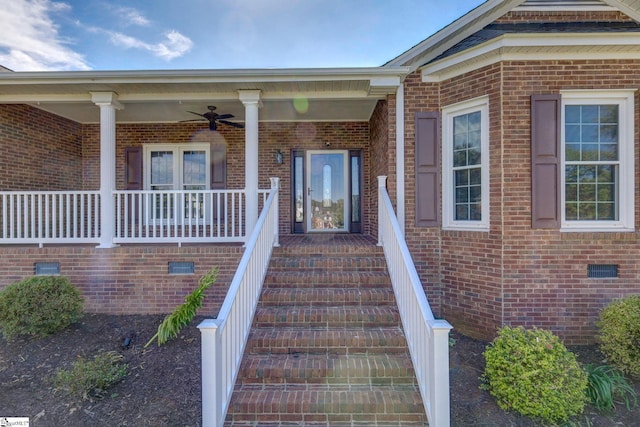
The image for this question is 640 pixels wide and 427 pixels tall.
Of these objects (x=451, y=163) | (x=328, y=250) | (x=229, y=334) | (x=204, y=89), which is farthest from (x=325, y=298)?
(x=204, y=89)

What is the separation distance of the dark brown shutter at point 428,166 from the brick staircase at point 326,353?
3.75 feet

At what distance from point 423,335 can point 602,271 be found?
3.27 m

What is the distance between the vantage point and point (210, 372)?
2.56m

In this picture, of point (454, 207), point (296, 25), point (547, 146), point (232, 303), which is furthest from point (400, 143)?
point (296, 25)

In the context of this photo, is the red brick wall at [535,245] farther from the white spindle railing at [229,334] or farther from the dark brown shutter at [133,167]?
the dark brown shutter at [133,167]

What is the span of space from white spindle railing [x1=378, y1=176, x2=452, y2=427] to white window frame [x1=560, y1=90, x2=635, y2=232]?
2.46 metres

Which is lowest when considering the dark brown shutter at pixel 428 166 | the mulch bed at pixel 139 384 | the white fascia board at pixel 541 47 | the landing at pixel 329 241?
the mulch bed at pixel 139 384

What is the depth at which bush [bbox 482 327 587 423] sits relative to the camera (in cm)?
286

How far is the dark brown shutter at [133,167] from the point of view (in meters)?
7.42

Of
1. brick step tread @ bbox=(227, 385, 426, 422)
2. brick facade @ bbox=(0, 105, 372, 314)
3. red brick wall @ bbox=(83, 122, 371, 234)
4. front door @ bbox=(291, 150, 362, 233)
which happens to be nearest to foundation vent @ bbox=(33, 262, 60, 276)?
brick facade @ bbox=(0, 105, 372, 314)

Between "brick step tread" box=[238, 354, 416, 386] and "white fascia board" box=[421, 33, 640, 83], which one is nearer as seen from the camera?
"brick step tread" box=[238, 354, 416, 386]

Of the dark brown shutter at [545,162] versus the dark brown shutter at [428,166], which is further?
the dark brown shutter at [428,166]

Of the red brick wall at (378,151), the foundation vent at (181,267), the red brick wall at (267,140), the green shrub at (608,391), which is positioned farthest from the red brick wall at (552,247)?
the foundation vent at (181,267)

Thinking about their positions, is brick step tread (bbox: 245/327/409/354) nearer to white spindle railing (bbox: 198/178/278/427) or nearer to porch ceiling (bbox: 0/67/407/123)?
white spindle railing (bbox: 198/178/278/427)
